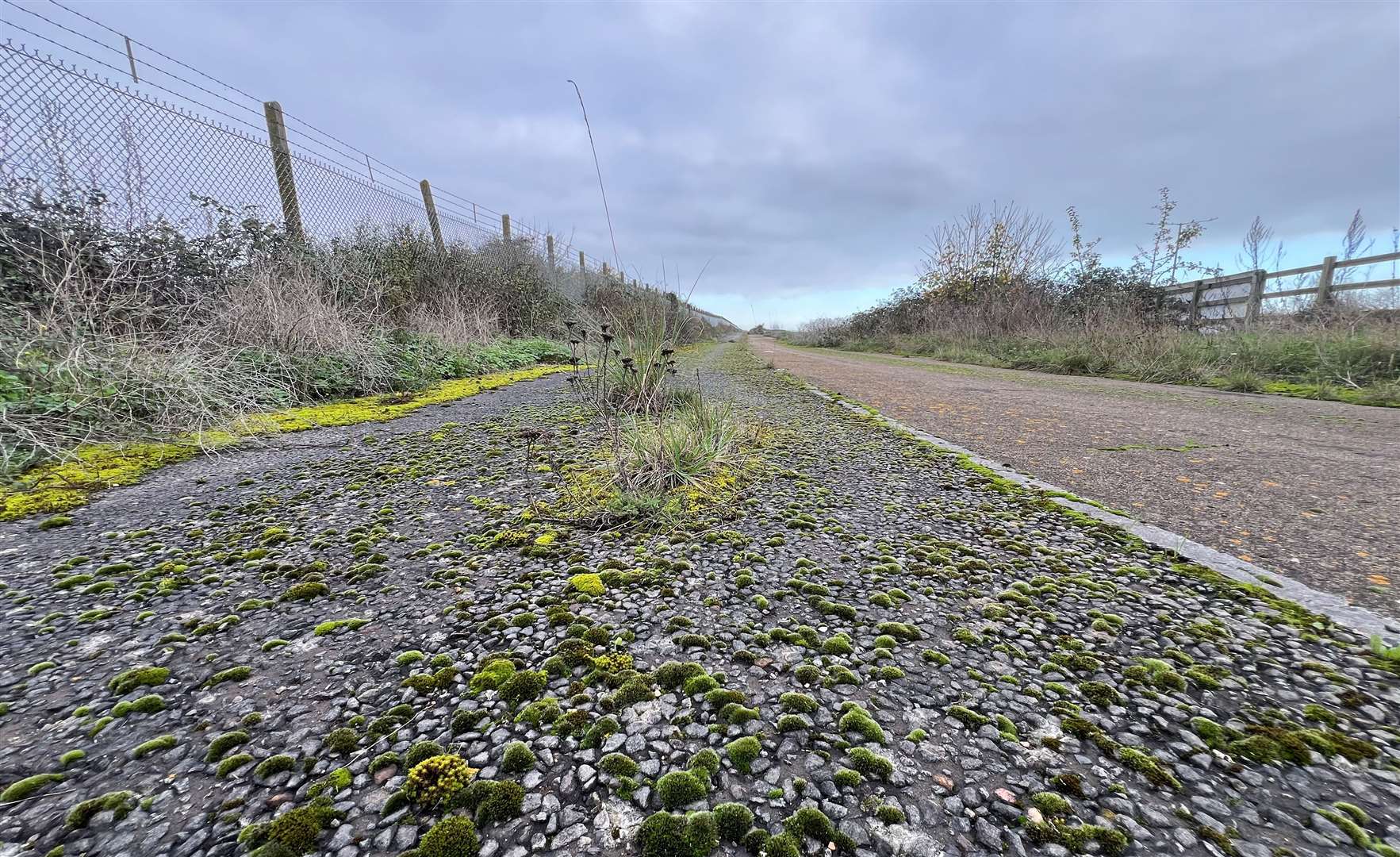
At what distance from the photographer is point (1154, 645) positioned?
1.30 metres

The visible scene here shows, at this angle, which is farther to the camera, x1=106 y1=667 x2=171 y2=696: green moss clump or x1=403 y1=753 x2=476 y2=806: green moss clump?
x1=106 y1=667 x2=171 y2=696: green moss clump

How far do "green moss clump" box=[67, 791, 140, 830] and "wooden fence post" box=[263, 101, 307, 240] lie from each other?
9.06 meters

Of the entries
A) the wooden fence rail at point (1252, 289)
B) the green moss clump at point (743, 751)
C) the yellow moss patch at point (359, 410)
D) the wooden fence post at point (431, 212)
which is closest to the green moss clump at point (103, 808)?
the green moss clump at point (743, 751)

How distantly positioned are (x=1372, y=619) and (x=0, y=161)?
8.88 meters

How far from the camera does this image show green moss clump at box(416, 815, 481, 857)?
78cm

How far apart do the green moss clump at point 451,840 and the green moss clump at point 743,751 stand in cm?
46

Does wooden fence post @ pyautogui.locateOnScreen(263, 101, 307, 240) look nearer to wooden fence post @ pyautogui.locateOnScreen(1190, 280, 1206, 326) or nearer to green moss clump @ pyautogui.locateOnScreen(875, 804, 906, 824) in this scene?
green moss clump @ pyautogui.locateOnScreen(875, 804, 906, 824)

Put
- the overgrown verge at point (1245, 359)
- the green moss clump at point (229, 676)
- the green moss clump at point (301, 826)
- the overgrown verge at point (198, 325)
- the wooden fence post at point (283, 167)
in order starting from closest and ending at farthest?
1. the green moss clump at point (301, 826)
2. the green moss clump at point (229, 676)
3. the overgrown verge at point (198, 325)
4. the overgrown verge at point (1245, 359)
5. the wooden fence post at point (283, 167)

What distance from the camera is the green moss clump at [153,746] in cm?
94

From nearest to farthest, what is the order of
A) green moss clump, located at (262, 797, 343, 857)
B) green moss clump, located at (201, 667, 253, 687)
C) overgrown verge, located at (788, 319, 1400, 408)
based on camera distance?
green moss clump, located at (262, 797, 343, 857)
green moss clump, located at (201, 667, 253, 687)
overgrown verge, located at (788, 319, 1400, 408)

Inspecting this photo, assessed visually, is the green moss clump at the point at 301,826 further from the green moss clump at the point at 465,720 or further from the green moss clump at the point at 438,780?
the green moss clump at the point at 465,720

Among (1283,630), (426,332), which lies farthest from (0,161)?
(1283,630)

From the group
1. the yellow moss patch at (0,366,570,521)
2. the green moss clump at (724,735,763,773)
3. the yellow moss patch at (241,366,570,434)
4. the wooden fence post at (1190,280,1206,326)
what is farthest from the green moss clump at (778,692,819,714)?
the wooden fence post at (1190,280,1206,326)

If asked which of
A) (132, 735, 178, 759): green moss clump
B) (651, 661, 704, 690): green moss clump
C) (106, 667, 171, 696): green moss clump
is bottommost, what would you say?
(651, 661, 704, 690): green moss clump
